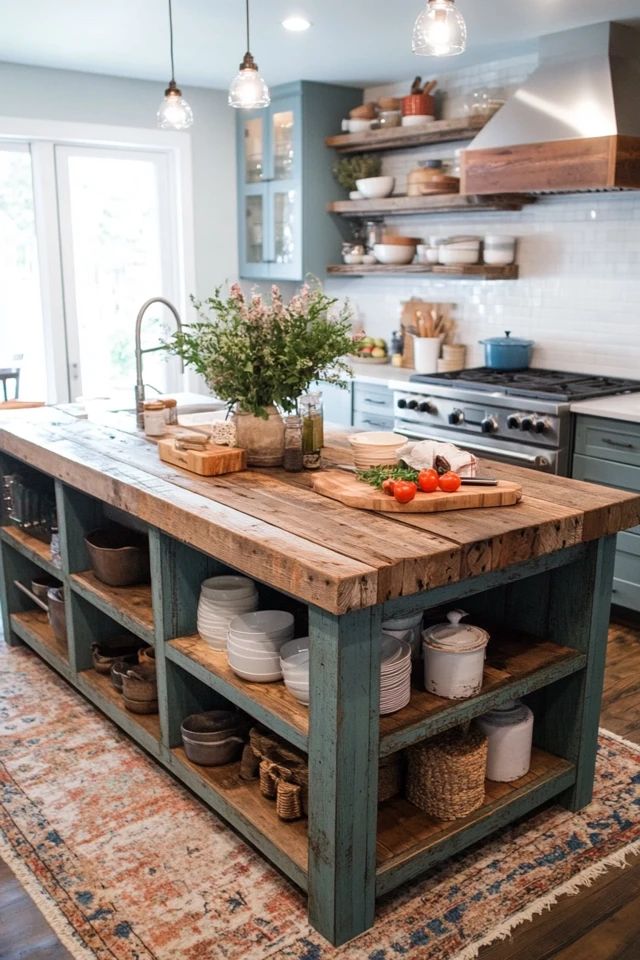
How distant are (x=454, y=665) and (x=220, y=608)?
0.71m

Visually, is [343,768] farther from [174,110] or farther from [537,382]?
[537,382]

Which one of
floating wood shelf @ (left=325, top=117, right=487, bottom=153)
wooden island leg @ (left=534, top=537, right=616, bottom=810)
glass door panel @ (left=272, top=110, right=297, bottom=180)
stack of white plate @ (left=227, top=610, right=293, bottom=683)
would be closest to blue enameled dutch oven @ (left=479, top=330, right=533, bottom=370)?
floating wood shelf @ (left=325, top=117, right=487, bottom=153)

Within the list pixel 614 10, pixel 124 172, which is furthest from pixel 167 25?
pixel 614 10

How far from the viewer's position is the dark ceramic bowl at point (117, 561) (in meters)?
3.09

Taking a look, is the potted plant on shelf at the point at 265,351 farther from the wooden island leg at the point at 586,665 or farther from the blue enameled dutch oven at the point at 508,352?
the blue enameled dutch oven at the point at 508,352

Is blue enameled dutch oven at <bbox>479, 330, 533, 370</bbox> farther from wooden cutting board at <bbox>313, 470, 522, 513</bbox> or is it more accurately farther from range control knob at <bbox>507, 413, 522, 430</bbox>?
wooden cutting board at <bbox>313, 470, 522, 513</bbox>

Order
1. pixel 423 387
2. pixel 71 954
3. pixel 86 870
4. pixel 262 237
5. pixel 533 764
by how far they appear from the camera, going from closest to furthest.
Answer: pixel 71 954
pixel 86 870
pixel 533 764
pixel 423 387
pixel 262 237

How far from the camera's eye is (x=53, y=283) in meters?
5.54

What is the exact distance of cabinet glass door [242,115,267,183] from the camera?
5.83 metres

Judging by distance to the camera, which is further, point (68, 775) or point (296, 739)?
point (68, 775)

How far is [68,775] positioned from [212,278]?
13.1ft

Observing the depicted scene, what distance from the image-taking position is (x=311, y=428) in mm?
2826

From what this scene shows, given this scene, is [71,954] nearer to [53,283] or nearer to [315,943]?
[315,943]

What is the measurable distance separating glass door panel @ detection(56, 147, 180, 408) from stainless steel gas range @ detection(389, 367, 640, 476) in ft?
5.93
